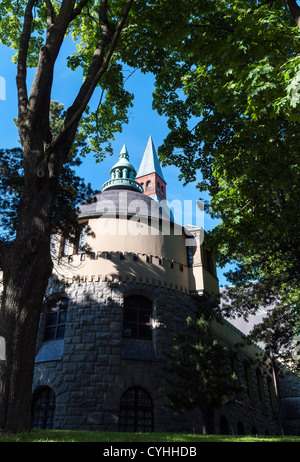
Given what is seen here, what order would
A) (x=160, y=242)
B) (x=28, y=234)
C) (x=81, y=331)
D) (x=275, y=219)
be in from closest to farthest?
(x=28, y=234) < (x=275, y=219) < (x=81, y=331) < (x=160, y=242)

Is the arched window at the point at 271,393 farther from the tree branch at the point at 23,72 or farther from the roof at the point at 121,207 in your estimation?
the tree branch at the point at 23,72

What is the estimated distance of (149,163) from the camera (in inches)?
3081

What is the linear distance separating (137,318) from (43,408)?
5377 mm

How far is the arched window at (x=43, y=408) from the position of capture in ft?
50.5

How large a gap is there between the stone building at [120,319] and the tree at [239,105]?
545 centimetres

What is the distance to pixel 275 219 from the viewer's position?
991 cm

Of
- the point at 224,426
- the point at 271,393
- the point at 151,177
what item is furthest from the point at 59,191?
the point at 151,177

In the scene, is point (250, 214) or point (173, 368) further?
point (173, 368)

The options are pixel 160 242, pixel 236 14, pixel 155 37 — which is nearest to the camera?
pixel 236 14

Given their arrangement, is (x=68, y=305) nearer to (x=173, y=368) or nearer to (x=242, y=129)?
(x=173, y=368)

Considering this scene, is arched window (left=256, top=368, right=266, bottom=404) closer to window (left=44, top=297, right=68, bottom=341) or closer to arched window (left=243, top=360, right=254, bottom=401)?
arched window (left=243, top=360, right=254, bottom=401)
